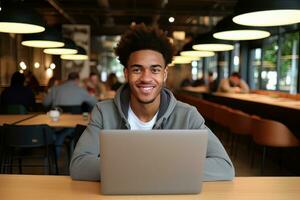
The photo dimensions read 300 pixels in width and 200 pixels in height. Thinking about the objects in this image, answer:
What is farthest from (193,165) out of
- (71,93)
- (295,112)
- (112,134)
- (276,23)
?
(71,93)

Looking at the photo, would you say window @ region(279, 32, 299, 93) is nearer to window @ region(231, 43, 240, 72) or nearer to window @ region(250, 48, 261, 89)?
window @ region(250, 48, 261, 89)

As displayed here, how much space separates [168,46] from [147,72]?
0.21m

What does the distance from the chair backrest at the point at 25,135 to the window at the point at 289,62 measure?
6.96 metres

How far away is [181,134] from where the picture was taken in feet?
3.88

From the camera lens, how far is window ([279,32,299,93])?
909 cm

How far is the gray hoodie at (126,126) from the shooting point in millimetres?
1500

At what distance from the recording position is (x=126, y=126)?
5.68ft

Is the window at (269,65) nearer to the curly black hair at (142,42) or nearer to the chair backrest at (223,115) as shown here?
the chair backrest at (223,115)

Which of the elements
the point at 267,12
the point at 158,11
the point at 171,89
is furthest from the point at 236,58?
the point at 267,12

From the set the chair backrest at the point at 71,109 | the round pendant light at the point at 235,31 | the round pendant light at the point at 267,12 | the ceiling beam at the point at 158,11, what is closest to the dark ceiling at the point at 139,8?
the ceiling beam at the point at 158,11

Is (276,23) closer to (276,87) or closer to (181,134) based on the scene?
(181,134)

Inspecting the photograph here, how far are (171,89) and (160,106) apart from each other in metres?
4.82

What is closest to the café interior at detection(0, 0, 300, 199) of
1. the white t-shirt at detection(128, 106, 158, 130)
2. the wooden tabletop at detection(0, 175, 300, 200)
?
the wooden tabletop at detection(0, 175, 300, 200)

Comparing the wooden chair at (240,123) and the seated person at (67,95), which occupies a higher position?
the seated person at (67,95)
